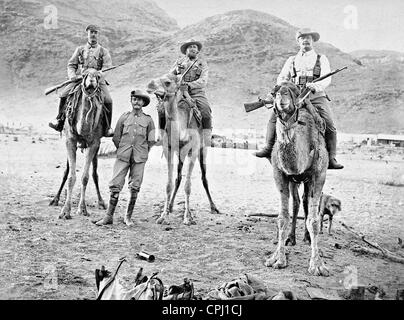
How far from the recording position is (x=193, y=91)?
7.99m

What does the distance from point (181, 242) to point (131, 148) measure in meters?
1.68

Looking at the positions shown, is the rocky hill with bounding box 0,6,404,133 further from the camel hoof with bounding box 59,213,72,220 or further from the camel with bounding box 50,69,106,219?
the camel hoof with bounding box 59,213,72,220

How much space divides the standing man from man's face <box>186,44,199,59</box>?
1.71 metres

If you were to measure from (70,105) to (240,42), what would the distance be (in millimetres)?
40822

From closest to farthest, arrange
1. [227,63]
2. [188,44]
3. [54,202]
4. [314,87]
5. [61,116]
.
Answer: [314,87], [61,116], [54,202], [188,44], [227,63]

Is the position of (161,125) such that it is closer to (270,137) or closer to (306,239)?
(270,137)

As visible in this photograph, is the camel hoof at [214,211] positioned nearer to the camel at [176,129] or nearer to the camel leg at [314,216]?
the camel at [176,129]

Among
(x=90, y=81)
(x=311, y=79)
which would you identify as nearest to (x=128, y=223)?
(x=90, y=81)

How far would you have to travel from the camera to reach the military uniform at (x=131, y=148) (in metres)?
6.60

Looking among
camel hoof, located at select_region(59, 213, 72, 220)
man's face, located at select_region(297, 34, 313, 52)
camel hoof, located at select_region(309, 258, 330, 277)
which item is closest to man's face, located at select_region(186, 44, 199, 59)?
man's face, located at select_region(297, 34, 313, 52)

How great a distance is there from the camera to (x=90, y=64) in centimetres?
777

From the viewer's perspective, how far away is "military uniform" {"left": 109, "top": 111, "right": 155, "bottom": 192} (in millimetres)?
6602
